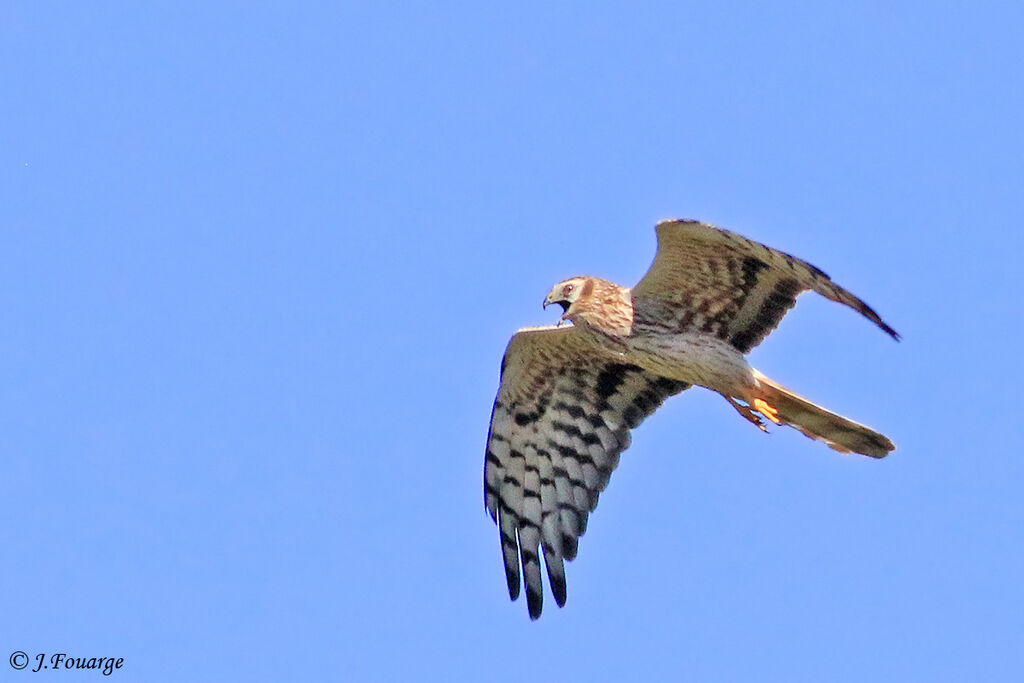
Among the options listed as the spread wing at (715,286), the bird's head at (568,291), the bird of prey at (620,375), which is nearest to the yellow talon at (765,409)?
the bird of prey at (620,375)

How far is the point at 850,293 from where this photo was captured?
838 centimetres

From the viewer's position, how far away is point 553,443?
10.2 meters

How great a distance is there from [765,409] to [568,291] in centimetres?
142

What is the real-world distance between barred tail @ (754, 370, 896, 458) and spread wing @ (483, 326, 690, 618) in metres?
0.88

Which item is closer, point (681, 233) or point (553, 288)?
point (681, 233)

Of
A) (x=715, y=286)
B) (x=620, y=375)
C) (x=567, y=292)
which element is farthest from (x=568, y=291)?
(x=715, y=286)

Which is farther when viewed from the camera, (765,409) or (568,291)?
(568,291)

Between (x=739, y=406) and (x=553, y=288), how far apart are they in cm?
138

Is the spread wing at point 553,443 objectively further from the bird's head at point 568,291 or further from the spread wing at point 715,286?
the spread wing at point 715,286

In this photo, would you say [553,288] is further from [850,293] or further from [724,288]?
[850,293]

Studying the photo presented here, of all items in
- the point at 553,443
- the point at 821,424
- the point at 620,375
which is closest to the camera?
the point at 821,424

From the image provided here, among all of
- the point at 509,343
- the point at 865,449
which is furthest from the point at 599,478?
the point at 865,449

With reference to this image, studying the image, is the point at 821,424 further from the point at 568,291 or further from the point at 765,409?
the point at 568,291

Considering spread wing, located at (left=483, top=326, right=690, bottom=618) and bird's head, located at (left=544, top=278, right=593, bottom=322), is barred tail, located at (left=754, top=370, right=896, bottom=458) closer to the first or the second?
spread wing, located at (left=483, top=326, right=690, bottom=618)
